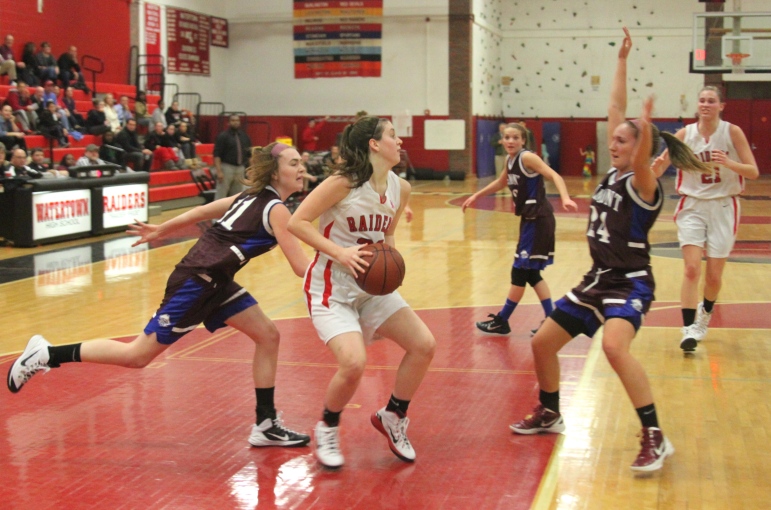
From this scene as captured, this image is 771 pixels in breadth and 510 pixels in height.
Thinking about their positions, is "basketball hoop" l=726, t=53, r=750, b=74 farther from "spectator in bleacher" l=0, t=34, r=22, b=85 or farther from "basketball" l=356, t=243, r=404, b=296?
"basketball" l=356, t=243, r=404, b=296

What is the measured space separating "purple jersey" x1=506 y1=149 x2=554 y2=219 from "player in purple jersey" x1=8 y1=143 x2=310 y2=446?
9.58 feet

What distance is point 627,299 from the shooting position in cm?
461

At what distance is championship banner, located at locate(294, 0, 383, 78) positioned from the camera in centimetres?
2850

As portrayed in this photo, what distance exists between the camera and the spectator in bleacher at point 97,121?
19281mm

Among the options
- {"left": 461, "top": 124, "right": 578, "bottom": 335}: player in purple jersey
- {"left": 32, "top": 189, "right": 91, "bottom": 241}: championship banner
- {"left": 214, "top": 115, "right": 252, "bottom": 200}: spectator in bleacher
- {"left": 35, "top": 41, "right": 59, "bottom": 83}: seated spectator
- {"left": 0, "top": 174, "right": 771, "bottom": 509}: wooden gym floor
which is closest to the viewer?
{"left": 0, "top": 174, "right": 771, "bottom": 509}: wooden gym floor

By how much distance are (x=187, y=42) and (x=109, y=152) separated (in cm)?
996

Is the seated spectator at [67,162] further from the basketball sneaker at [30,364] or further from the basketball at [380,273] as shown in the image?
the basketball at [380,273]

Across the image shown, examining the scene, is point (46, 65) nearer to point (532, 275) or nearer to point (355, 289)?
point (532, 275)

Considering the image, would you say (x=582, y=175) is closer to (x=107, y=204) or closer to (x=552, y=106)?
(x=552, y=106)

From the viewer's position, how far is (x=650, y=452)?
4.48 m

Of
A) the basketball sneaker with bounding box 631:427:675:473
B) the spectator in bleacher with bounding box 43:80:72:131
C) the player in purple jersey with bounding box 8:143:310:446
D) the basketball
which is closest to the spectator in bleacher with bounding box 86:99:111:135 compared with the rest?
the spectator in bleacher with bounding box 43:80:72:131

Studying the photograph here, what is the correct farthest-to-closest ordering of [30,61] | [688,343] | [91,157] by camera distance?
[30,61] < [91,157] < [688,343]

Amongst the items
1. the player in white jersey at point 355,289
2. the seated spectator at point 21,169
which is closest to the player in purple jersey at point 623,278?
the player in white jersey at point 355,289

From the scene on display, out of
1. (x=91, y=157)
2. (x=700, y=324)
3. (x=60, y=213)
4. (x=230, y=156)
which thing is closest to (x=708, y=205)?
(x=700, y=324)
